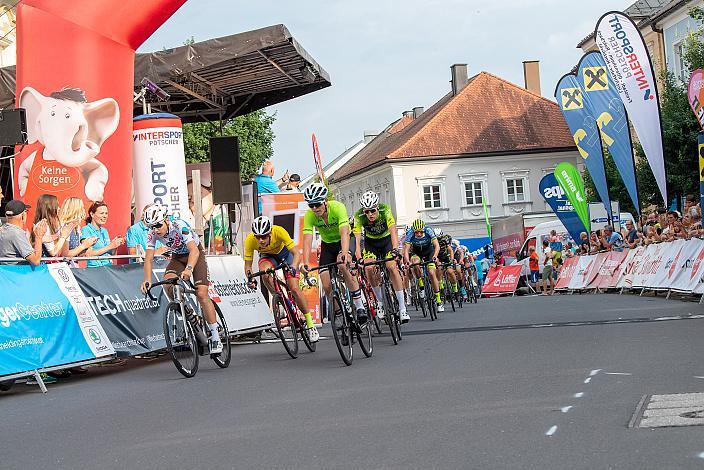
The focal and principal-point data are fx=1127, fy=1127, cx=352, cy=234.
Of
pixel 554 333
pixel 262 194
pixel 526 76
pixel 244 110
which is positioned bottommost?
pixel 554 333

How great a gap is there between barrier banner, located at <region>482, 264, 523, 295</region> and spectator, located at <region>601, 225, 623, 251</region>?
9794 mm

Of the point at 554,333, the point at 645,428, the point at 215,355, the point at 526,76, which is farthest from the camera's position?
the point at 526,76

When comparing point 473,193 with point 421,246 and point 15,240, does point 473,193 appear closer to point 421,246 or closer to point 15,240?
point 421,246

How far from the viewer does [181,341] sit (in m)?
11.7

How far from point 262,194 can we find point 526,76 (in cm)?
7416

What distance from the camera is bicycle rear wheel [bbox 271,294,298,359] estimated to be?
12641 millimetres

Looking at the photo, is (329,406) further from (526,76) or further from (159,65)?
(526,76)

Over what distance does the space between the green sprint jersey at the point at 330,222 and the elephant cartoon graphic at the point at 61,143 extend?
4721 millimetres

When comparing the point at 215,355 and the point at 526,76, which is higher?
the point at 526,76

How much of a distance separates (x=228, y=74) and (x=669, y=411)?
18.4 meters

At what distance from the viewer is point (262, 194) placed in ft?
72.8

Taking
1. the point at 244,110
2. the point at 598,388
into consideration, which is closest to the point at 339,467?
the point at 598,388

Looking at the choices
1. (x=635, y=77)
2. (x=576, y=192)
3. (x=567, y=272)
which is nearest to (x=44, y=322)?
(x=635, y=77)

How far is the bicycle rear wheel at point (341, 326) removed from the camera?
37.4ft
